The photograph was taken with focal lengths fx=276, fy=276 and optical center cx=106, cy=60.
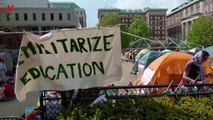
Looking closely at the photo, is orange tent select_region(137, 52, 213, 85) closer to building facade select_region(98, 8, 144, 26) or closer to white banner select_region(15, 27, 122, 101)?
white banner select_region(15, 27, 122, 101)

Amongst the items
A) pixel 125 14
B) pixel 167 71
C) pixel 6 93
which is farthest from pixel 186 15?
pixel 6 93

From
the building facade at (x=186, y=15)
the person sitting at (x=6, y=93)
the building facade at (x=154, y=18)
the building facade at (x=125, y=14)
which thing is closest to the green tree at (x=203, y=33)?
the building facade at (x=186, y=15)

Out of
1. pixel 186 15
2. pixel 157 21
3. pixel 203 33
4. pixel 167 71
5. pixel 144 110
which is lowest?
pixel 167 71

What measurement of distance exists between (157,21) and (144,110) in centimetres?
16234

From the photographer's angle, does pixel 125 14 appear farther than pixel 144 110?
Yes

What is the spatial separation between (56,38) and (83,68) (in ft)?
1.73

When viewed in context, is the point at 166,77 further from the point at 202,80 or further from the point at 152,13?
the point at 152,13

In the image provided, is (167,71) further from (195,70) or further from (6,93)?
(6,93)

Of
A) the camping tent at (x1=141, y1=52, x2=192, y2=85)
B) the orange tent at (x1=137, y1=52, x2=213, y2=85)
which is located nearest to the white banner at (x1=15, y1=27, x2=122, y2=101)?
the orange tent at (x1=137, y1=52, x2=213, y2=85)

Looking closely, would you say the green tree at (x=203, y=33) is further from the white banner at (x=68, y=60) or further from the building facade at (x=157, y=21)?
the building facade at (x=157, y=21)

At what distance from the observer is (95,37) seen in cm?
364

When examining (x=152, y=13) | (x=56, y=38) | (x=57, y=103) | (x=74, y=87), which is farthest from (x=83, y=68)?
(x=152, y=13)

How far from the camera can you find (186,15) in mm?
123312

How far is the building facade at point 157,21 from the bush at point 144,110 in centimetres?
15795
